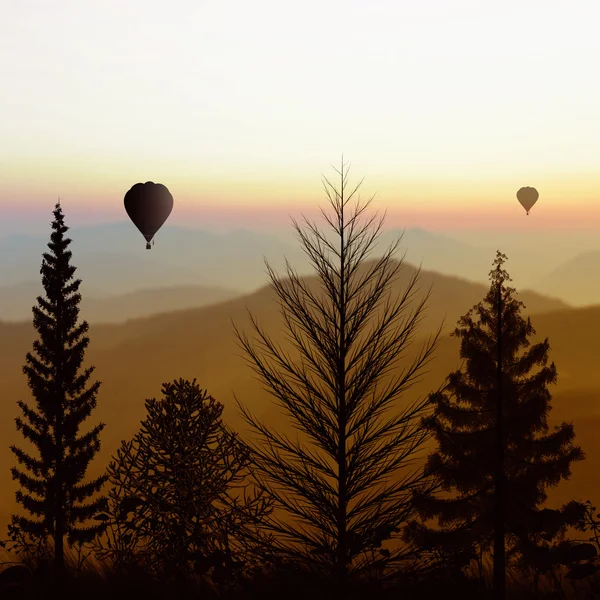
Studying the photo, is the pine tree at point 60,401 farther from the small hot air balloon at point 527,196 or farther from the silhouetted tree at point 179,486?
the small hot air balloon at point 527,196

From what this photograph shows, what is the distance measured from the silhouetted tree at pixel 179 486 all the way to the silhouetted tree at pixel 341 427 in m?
1.45

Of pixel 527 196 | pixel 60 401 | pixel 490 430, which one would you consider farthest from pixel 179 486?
pixel 527 196

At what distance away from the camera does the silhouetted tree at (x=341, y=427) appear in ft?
46.9

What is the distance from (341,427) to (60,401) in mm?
19111

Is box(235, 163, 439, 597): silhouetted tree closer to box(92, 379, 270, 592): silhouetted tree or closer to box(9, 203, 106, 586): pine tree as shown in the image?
box(92, 379, 270, 592): silhouetted tree

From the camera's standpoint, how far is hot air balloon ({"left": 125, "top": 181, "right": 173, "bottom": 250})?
4741cm

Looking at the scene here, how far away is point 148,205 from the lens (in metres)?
47.9

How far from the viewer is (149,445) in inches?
668

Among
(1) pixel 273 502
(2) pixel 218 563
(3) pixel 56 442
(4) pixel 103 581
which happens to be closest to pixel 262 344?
(1) pixel 273 502

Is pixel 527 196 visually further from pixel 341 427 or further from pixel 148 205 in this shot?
pixel 341 427

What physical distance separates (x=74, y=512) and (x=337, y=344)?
2054 cm

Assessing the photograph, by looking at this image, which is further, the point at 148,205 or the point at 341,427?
the point at 148,205

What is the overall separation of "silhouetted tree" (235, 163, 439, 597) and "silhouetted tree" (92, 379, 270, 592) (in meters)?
1.45

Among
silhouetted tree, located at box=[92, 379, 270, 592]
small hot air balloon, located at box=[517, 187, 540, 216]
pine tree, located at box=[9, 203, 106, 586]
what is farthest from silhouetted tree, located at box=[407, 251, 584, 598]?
small hot air balloon, located at box=[517, 187, 540, 216]
